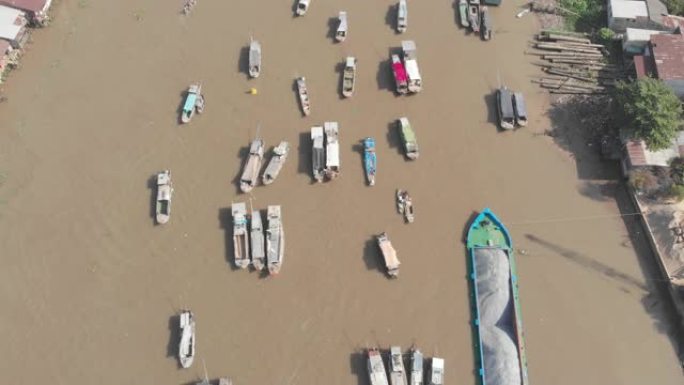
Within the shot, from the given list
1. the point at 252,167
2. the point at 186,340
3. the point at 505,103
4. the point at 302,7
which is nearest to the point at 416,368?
the point at 186,340

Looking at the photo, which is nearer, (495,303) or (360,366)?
(360,366)

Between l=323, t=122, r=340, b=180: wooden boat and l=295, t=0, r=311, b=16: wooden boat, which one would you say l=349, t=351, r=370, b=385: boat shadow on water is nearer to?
l=323, t=122, r=340, b=180: wooden boat

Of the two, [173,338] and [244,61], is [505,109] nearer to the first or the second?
[244,61]

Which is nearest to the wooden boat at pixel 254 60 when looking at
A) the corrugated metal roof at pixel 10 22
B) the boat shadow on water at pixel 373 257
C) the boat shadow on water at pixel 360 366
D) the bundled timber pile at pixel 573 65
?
the boat shadow on water at pixel 373 257

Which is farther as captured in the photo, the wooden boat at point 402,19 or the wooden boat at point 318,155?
the wooden boat at point 402,19

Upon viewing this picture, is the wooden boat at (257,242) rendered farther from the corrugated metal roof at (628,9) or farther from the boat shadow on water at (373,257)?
the corrugated metal roof at (628,9)
